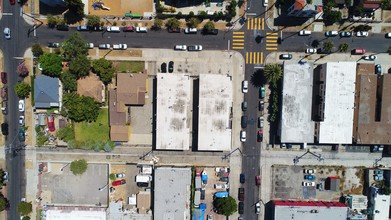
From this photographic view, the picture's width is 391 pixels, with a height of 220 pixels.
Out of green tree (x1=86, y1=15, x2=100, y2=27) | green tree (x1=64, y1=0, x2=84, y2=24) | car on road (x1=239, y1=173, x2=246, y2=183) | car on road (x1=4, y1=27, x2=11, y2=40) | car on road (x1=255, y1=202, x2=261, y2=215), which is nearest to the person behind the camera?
green tree (x1=64, y1=0, x2=84, y2=24)

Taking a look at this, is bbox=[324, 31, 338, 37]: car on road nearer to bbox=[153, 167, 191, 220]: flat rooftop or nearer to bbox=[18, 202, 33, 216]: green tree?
bbox=[153, 167, 191, 220]: flat rooftop

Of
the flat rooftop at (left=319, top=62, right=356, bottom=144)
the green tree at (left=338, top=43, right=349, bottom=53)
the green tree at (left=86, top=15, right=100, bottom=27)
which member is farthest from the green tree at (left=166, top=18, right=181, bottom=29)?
the green tree at (left=338, top=43, right=349, bottom=53)

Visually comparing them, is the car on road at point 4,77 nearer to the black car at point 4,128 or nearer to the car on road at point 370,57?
the black car at point 4,128

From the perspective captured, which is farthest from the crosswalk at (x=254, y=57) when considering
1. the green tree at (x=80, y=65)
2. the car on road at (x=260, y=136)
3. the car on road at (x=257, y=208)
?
the green tree at (x=80, y=65)

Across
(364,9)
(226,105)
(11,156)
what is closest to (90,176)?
(11,156)

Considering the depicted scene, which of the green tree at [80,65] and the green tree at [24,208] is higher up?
the green tree at [80,65]

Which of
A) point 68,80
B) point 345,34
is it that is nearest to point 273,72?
point 345,34

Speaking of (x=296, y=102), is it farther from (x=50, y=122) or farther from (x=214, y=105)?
(x=50, y=122)
